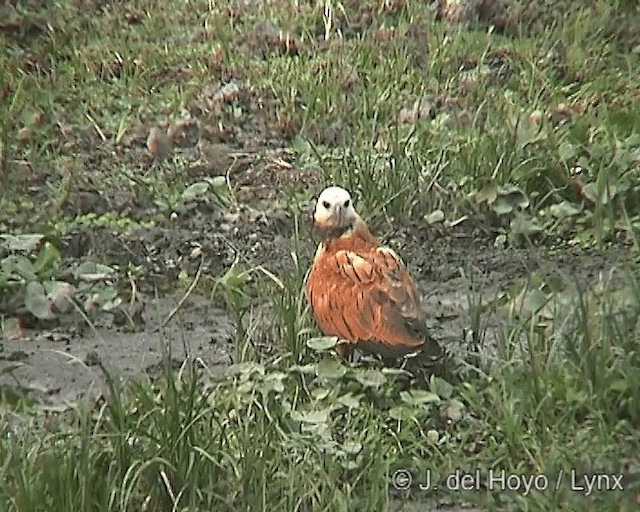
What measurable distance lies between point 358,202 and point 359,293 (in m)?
1.10

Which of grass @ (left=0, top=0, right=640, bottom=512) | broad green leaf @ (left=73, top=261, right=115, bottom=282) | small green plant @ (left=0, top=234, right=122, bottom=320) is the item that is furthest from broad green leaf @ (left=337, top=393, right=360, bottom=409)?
broad green leaf @ (left=73, top=261, right=115, bottom=282)

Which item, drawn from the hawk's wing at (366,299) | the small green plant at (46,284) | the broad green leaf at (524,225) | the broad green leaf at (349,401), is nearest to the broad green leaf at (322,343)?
the hawk's wing at (366,299)

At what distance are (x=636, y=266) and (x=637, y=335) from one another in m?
0.71

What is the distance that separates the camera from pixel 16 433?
3156 millimetres

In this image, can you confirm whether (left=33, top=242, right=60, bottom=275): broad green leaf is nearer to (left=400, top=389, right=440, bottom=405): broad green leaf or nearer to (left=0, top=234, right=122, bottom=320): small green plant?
(left=0, top=234, right=122, bottom=320): small green plant

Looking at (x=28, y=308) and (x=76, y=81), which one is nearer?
(x=28, y=308)

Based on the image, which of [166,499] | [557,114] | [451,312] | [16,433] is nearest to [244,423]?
[166,499]

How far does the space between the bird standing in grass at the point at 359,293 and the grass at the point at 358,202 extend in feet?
0.27

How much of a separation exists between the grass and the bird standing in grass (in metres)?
0.08

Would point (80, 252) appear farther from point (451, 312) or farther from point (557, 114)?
point (557, 114)

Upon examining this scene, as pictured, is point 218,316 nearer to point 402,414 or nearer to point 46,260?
point 46,260

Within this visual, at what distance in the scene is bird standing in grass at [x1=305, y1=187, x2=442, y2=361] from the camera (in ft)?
10.8

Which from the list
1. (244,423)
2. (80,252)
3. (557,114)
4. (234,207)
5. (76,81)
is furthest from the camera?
(76,81)

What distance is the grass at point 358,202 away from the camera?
9.65 ft
